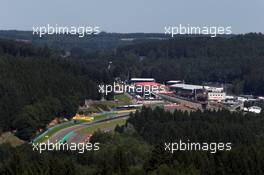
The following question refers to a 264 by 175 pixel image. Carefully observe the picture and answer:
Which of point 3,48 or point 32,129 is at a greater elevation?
point 3,48

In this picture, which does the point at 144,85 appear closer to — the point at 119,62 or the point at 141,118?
the point at 119,62

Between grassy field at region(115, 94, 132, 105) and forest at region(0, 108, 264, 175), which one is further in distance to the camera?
grassy field at region(115, 94, 132, 105)

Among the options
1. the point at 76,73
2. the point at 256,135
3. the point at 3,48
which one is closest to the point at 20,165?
the point at 256,135

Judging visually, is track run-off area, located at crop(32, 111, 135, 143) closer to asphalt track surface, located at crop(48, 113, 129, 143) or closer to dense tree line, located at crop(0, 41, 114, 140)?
asphalt track surface, located at crop(48, 113, 129, 143)
